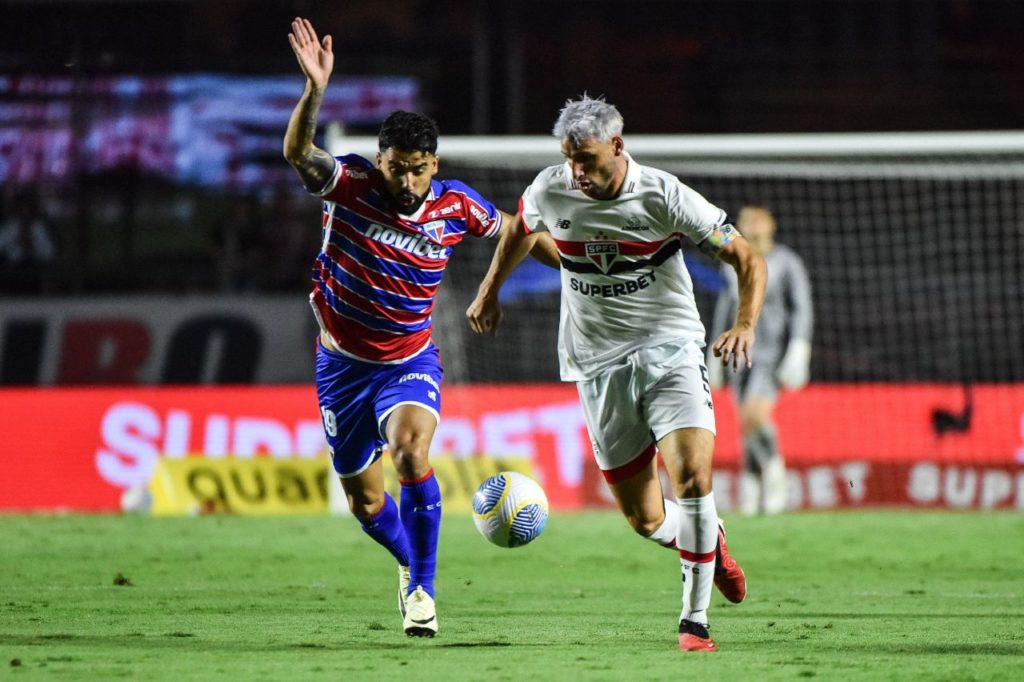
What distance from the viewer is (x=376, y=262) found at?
7227mm

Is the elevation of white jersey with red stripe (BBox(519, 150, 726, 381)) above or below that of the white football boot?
above

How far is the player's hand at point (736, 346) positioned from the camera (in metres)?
6.32

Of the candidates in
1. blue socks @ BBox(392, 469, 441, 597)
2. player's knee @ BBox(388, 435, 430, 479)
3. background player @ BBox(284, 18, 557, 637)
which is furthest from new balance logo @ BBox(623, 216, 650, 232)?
blue socks @ BBox(392, 469, 441, 597)

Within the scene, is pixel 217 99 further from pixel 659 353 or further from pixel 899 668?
pixel 899 668

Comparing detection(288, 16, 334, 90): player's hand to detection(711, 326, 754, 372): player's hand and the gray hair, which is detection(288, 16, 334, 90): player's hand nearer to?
the gray hair

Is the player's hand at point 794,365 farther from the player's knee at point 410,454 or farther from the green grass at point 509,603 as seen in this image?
the player's knee at point 410,454

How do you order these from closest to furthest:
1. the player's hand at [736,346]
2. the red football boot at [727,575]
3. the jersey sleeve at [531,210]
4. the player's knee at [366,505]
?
the player's hand at [736,346] → the red football boot at [727,575] → the jersey sleeve at [531,210] → the player's knee at [366,505]

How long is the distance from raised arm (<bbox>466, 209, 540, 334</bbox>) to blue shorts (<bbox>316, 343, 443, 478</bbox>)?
0.34m

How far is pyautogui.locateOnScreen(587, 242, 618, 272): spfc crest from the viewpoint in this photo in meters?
6.86

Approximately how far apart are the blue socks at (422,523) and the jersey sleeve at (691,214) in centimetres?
155

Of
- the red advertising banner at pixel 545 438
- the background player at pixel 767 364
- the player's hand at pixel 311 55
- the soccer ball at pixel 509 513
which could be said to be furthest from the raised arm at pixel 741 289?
the red advertising banner at pixel 545 438

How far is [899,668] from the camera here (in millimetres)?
5953

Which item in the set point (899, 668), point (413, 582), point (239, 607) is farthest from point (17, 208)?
point (899, 668)

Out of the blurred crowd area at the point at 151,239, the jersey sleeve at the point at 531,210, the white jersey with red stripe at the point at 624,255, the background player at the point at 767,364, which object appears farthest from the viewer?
the blurred crowd area at the point at 151,239
